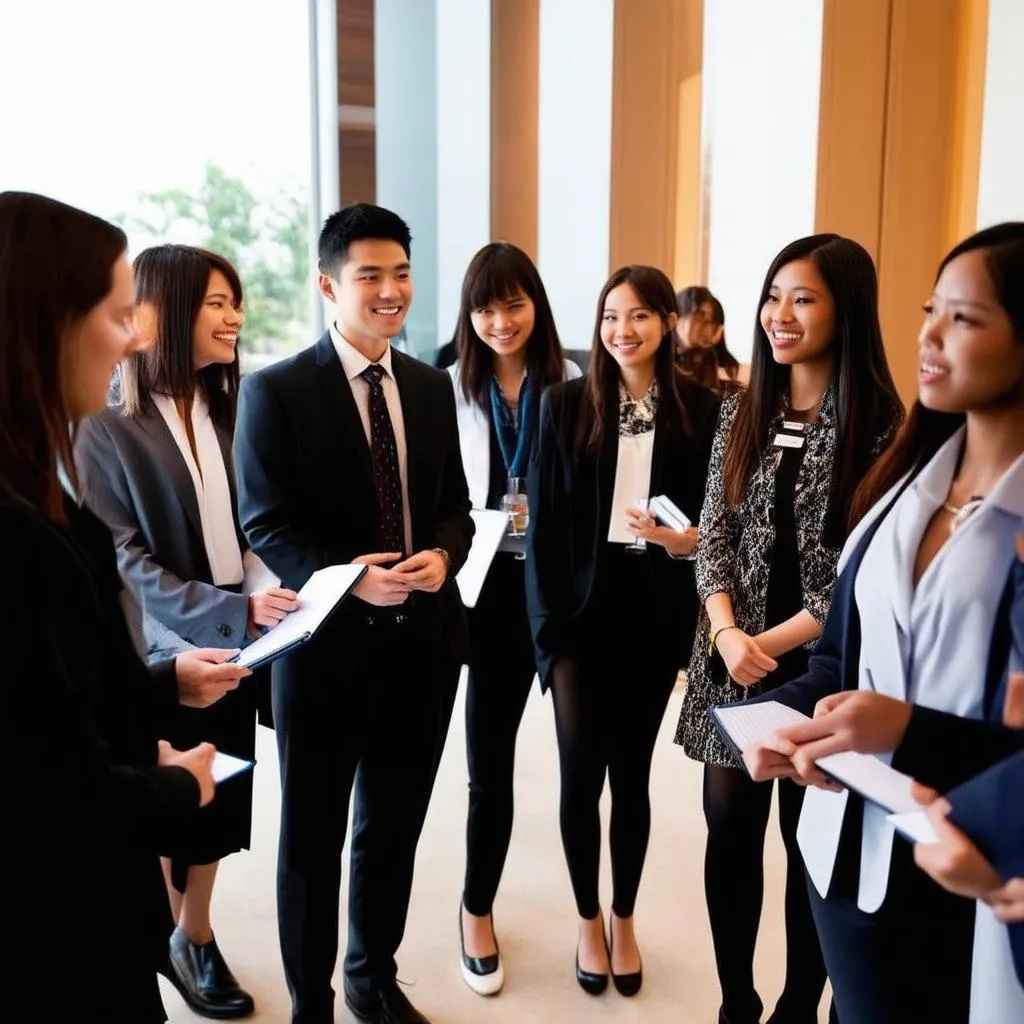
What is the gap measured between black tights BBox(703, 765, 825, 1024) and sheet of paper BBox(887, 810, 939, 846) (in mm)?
1024

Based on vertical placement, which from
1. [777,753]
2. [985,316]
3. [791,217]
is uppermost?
[791,217]

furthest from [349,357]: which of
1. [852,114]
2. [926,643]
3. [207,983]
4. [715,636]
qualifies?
[852,114]

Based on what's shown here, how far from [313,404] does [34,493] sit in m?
1.06

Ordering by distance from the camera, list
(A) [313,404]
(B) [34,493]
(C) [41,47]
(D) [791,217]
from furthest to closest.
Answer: (C) [41,47] → (D) [791,217] → (A) [313,404] → (B) [34,493]

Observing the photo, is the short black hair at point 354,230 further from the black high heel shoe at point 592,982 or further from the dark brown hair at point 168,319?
the black high heel shoe at point 592,982

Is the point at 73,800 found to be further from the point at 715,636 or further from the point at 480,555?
the point at 480,555

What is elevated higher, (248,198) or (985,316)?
(248,198)

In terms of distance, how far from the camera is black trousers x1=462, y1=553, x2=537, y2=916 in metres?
2.73

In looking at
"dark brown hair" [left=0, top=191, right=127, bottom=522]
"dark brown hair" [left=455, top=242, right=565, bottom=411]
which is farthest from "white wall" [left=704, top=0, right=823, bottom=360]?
"dark brown hair" [left=0, top=191, right=127, bottom=522]

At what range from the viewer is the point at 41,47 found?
5.33m

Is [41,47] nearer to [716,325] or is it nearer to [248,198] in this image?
[248,198]

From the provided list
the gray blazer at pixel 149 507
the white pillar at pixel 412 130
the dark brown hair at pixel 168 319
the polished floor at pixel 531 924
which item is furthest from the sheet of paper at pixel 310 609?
the white pillar at pixel 412 130

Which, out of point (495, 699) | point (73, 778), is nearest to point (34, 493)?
point (73, 778)

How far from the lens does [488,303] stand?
9.52 ft
